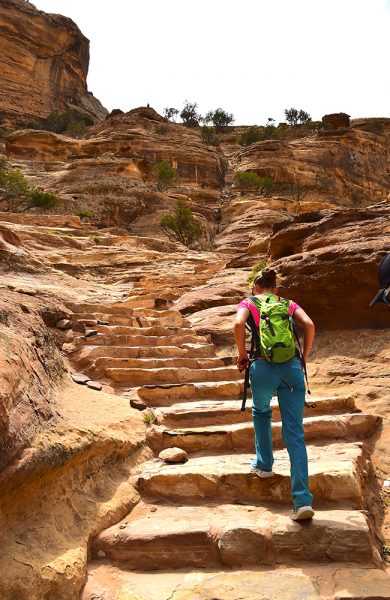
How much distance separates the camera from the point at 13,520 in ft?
8.96

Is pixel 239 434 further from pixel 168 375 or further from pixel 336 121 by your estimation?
pixel 336 121

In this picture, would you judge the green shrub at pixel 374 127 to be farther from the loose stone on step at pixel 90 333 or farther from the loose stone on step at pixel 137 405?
the loose stone on step at pixel 137 405

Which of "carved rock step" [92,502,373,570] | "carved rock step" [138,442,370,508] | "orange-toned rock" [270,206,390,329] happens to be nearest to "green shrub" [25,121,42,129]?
"orange-toned rock" [270,206,390,329]

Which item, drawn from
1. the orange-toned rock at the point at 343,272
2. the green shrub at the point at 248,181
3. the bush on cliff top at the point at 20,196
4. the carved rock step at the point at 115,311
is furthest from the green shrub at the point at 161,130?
the orange-toned rock at the point at 343,272

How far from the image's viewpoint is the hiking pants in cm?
312

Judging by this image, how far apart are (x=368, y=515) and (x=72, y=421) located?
2308 mm

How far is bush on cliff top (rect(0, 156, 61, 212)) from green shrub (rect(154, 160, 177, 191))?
9970mm

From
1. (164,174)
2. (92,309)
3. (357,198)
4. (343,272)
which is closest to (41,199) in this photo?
(164,174)

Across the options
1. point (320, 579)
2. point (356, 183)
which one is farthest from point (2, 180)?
point (356, 183)

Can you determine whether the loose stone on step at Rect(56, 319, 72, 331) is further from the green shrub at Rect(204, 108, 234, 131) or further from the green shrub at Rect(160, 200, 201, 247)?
the green shrub at Rect(204, 108, 234, 131)

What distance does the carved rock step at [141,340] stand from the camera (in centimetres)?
691

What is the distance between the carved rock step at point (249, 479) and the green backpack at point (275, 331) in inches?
38.6

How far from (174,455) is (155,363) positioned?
2.40 m

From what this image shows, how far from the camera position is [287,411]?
3.29 metres
